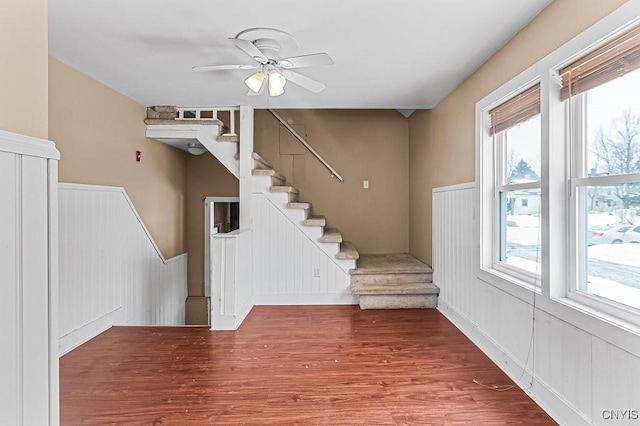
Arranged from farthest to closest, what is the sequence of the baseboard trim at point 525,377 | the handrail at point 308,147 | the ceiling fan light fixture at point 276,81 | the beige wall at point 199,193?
the beige wall at point 199,193 → the handrail at point 308,147 → the ceiling fan light fixture at point 276,81 → the baseboard trim at point 525,377

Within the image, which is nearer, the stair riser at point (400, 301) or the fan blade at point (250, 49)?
the fan blade at point (250, 49)

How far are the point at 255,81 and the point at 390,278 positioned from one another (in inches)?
102

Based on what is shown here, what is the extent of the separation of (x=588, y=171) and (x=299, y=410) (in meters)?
2.10

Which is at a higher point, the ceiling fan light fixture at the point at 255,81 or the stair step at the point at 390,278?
the ceiling fan light fixture at the point at 255,81

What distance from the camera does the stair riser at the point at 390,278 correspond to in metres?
3.98

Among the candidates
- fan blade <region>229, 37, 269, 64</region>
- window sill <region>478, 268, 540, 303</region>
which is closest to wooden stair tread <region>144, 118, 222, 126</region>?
fan blade <region>229, 37, 269, 64</region>

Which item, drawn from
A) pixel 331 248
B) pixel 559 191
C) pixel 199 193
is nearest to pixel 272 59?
pixel 559 191

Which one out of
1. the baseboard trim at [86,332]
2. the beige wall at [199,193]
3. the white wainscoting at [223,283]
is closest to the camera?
the baseboard trim at [86,332]

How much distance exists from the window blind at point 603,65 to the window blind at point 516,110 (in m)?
0.24

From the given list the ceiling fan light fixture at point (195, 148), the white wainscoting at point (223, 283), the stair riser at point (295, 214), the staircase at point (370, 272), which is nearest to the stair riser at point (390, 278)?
the staircase at point (370, 272)

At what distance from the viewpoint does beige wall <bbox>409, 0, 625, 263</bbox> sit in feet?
6.09

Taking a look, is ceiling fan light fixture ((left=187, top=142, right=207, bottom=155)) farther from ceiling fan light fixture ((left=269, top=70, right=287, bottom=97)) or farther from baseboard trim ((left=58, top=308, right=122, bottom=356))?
ceiling fan light fixture ((left=269, top=70, right=287, bottom=97))

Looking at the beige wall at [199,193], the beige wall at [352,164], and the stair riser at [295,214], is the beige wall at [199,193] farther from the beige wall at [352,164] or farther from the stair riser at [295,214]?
the stair riser at [295,214]

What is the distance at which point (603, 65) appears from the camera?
5.44 ft
